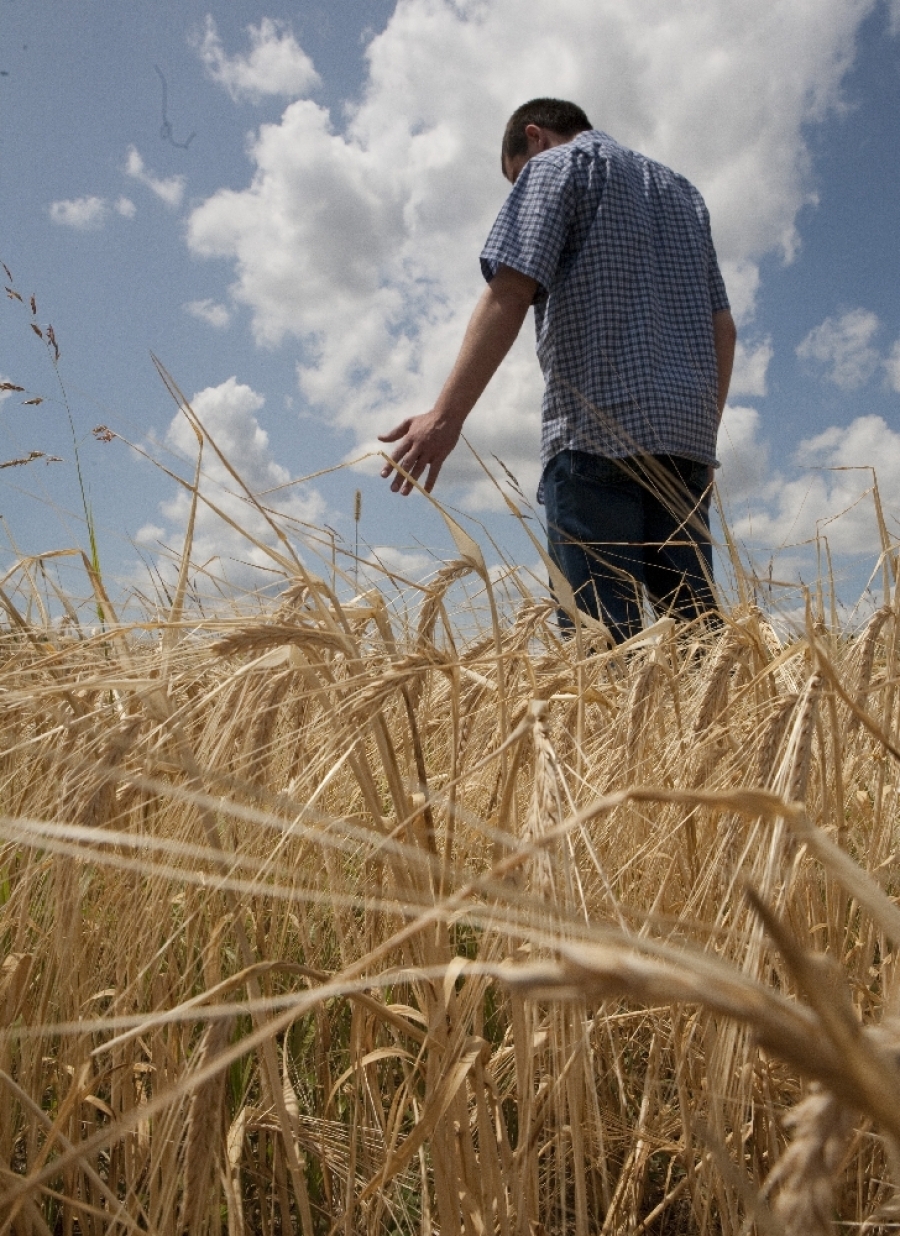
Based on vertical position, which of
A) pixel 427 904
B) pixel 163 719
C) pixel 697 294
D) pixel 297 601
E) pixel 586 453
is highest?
pixel 697 294

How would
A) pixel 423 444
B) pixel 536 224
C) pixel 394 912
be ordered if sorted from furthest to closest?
pixel 536 224 → pixel 423 444 → pixel 394 912

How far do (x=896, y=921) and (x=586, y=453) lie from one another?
7.19 feet

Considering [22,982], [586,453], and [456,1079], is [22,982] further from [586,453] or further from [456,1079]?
[586,453]

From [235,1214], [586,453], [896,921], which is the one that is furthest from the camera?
[586,453]

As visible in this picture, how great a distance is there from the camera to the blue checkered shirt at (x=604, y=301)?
236cm

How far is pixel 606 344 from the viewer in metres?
2.43

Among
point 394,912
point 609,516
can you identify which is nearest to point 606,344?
point 609,516

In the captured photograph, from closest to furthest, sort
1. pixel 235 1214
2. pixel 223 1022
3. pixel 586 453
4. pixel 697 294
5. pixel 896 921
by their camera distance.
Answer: pixel 896 921, pixel 223 1022, pixel 235 1214, pixel 586 453, pixel 697 294

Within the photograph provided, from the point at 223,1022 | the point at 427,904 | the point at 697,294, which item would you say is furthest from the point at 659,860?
the point at 697,294

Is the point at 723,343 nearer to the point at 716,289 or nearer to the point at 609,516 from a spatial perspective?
the point at 716,289

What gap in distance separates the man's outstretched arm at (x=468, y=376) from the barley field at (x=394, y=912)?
3.43ft

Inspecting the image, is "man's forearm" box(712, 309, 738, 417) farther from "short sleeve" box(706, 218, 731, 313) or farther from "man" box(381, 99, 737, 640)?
"man" box(381, 99, 737, 640)

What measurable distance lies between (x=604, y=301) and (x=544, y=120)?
721 mm

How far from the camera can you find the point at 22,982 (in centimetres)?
78
